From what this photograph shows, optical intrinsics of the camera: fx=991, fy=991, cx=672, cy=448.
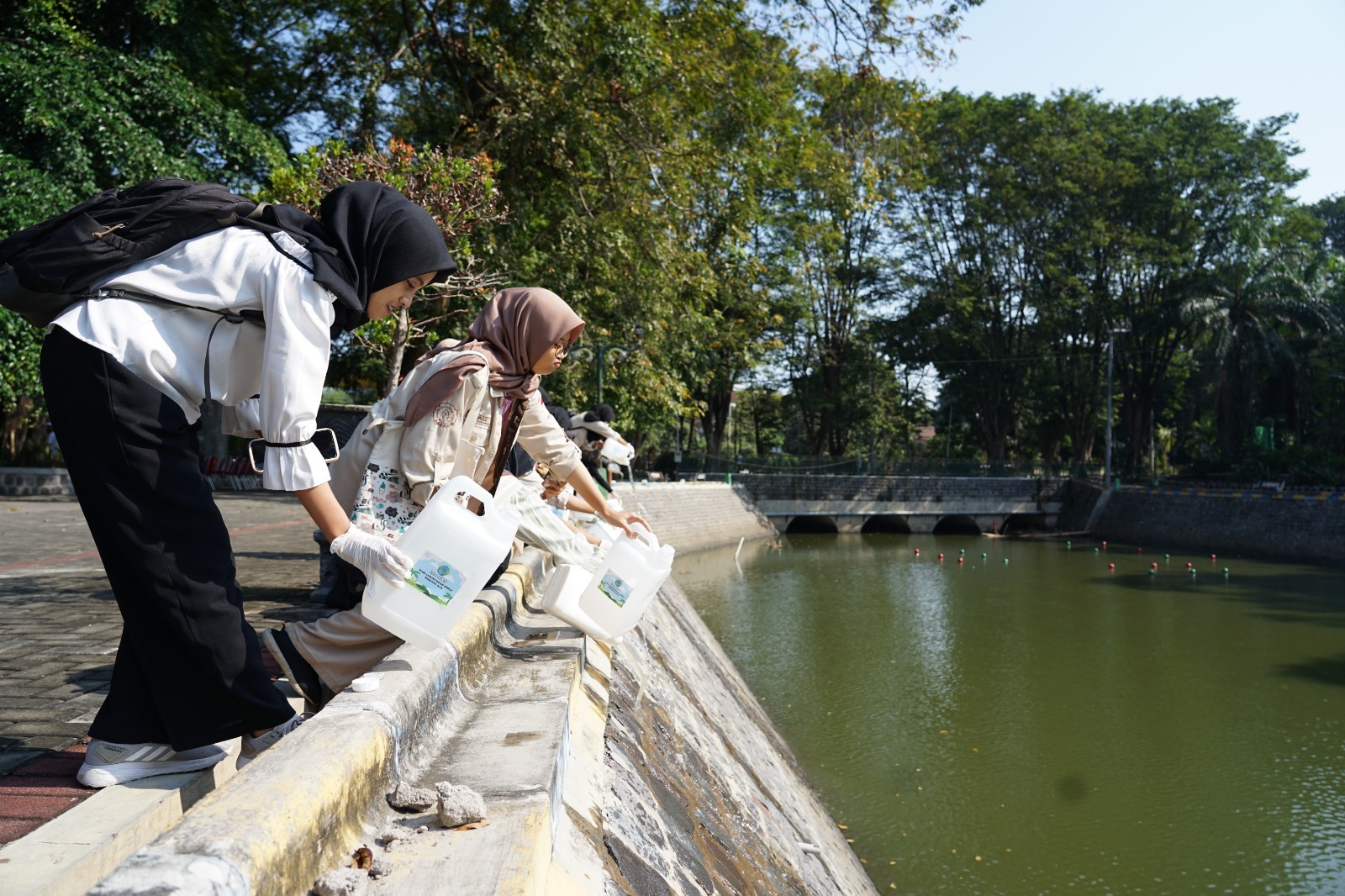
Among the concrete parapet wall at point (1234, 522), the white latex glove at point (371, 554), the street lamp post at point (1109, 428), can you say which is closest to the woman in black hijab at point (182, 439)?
the white latex glove at point (371, 554)

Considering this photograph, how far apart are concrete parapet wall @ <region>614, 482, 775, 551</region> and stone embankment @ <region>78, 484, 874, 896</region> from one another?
595 inches

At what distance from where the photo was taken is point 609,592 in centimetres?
368

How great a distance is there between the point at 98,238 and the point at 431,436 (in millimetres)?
1128

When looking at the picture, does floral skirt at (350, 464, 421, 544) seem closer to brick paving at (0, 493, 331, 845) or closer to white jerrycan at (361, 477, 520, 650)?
white jerrycan at (361, 477, 520, 650)

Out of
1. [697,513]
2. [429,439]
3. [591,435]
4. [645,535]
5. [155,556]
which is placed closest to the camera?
[155,556]

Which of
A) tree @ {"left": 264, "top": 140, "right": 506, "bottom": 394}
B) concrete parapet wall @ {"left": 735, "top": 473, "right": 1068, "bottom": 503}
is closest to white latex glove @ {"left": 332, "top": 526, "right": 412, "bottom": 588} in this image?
tree @ {"left": 264, "top": 140, "right": 506, "bottom": 394}

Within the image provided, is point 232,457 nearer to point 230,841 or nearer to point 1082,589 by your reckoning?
point 1082,589

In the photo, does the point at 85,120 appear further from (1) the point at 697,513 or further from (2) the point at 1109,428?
(2) the point at 1109,428

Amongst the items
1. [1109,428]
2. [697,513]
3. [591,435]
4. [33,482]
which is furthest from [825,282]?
[591,435]

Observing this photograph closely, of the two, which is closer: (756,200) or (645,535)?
(645,535)

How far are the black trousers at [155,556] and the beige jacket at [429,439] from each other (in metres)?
0.87

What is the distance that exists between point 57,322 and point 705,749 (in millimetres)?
3527

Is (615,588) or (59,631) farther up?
(615,588)

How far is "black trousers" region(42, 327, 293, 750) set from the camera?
1.95 metres
